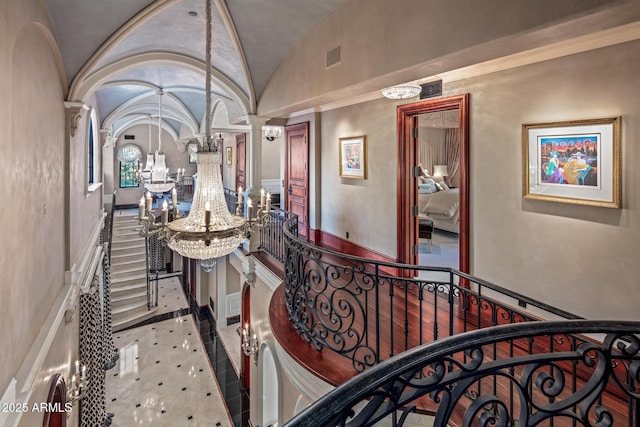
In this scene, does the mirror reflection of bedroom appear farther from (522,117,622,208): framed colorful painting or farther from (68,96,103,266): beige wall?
(68,96,103,266): beige wall

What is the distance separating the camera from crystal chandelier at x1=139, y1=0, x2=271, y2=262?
2463mm

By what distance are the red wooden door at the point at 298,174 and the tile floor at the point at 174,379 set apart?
11.7 feet

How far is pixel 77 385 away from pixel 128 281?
5344mm

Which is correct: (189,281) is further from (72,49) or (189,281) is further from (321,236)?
(72,49)

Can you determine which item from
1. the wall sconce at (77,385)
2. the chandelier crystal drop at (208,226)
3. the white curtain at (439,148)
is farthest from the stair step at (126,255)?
the white curtain at (439,148)

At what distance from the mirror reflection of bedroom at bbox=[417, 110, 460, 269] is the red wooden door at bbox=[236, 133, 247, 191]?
529 centimetres

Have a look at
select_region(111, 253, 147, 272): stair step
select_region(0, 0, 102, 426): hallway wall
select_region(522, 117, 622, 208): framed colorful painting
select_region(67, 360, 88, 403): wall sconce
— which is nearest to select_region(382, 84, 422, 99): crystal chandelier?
select_region(522, 117, 622, 208): framed colorful painting

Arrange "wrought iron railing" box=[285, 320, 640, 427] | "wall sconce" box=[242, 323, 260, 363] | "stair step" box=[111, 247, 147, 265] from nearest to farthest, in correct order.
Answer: "wrought iron railing" box=[285, 320, 640, 427] → "wall sconce" box=[242, 323, 260, 363] → "stair step" box=[111, 247, 147, 265]

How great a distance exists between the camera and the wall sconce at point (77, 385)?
396cm

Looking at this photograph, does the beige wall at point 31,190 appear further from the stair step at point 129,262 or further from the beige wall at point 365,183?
the stair step at point 129,262

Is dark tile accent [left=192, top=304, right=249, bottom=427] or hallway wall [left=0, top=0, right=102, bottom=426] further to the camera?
dark tile accent [left=192, top=304, right=249, bottom=427]

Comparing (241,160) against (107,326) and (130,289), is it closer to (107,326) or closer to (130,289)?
(130,289)

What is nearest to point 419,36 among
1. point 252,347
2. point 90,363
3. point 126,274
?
point 252,347

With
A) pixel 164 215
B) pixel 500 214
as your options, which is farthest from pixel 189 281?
pixel 500 214
